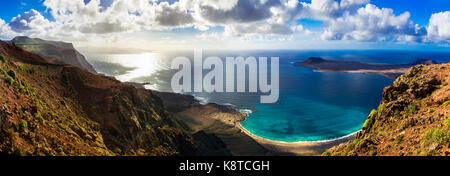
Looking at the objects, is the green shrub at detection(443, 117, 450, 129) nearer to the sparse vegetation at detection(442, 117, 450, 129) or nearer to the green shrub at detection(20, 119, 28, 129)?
the sparse vegetation at detection(442, 117, 450, 129)

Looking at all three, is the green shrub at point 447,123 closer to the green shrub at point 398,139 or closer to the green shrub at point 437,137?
the green shrub at point 437,137

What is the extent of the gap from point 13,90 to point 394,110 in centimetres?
3783

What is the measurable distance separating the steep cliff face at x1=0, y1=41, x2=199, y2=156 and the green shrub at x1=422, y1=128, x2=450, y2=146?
27910mm

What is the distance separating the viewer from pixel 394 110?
25.3 meters

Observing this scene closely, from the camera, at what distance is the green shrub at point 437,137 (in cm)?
1559

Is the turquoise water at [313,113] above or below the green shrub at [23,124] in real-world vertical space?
below

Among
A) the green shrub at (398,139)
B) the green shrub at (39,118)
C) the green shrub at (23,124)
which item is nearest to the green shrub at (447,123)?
the green shrub at (398,139)

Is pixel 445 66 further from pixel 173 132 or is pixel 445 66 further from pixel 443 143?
pixel 173 132

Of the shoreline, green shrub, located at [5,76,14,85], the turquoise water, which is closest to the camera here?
green shrub, located at [5,76,14,85]

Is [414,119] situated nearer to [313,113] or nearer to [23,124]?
[23,124]

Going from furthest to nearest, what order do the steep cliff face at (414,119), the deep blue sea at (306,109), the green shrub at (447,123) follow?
the deep blue sea at (306,109)
the steep cliff face at (414,119)
the green shrub at (447,123)

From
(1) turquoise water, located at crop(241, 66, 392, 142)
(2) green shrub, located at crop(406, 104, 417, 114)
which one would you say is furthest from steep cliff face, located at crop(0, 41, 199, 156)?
(1) turquoise water, located at crop(241, 66, 392, 142)

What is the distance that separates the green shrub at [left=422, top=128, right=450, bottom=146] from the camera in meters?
15.6
